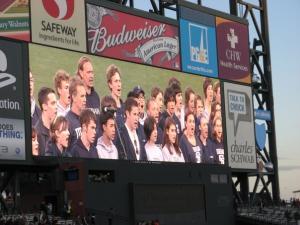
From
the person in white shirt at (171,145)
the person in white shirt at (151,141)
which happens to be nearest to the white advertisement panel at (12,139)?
the person in white shirt at (151,141)

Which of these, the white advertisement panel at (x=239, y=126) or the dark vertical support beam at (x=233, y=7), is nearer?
the white advertisement panel at (x=239, y=126)

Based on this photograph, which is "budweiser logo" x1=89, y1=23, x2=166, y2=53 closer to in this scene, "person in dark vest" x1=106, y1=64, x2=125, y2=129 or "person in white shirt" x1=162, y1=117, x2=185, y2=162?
"person in dark vest" x1=106, y1=64, x2=125, y2=129

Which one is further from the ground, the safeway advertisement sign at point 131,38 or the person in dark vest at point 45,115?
the safeway advertisement sign at point 131,38

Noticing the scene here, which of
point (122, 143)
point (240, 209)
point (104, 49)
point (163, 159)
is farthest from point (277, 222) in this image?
point (104, 49)

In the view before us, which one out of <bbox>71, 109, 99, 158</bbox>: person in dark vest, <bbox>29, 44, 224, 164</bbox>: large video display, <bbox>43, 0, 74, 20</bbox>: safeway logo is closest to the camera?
<bbox>29, 44, 224, 164</bbox>: large video display

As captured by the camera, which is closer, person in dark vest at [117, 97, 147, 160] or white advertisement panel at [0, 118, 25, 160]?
white advertisement panel at [0, 118, 25, 160]

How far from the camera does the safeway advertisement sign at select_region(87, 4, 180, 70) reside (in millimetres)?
47625

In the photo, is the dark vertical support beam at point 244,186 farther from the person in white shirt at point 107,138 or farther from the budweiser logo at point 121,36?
the person in white shirt at point 107,138

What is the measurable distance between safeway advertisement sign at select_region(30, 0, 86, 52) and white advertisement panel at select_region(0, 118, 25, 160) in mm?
4917

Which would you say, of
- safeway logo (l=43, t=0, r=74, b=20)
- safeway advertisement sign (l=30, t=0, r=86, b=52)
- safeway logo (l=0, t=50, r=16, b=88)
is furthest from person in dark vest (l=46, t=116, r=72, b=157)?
safeway logo (l=43, t=0, r=74, b=20)

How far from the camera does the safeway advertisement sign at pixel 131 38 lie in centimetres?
4762

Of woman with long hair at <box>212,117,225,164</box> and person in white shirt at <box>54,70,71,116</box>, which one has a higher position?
person in white shirt at <box>54,70,71,116</box>

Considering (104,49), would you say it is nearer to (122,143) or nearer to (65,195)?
(122,143)

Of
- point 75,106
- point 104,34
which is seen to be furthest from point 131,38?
point 75,106
